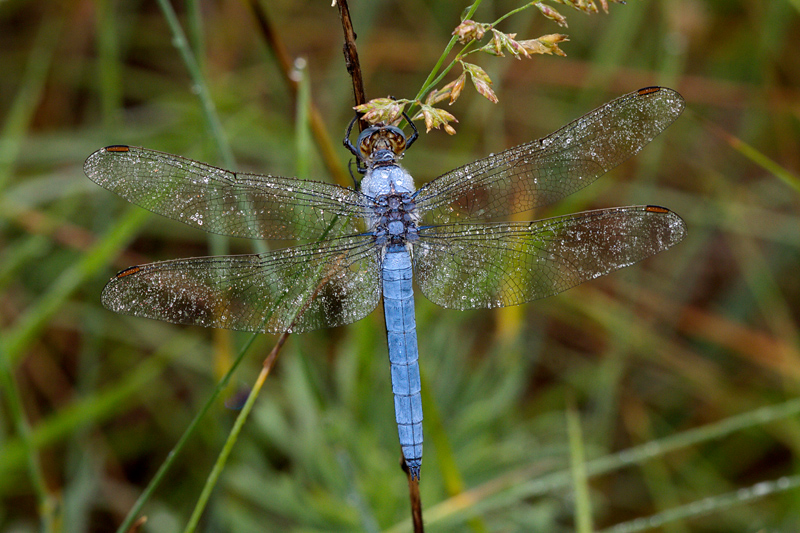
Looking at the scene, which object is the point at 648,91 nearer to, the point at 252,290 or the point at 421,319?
the point at 252,290

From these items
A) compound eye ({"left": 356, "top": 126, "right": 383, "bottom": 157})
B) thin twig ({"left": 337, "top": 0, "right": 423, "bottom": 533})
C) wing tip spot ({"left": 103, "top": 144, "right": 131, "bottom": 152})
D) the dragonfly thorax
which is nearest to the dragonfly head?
compound eye ({"left": 356, "top": 126, "right": 383, "bottom": 157})

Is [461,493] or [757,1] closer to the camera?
[461,493]

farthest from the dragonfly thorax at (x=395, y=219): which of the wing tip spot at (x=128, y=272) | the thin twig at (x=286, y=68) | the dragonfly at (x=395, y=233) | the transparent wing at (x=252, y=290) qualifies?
the wing tip spot at (x=128, y=272)

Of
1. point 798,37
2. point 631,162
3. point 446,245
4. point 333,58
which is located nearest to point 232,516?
point 446,245

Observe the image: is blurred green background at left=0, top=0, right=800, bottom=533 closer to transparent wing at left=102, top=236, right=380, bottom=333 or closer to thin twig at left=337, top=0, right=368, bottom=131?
transparent wing at left=102, top=236, right=380, bottom=333

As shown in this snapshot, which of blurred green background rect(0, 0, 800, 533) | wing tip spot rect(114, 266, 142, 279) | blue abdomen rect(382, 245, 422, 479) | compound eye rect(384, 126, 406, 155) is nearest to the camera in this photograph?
wing tip spot rect(114, 266, 142, 279)

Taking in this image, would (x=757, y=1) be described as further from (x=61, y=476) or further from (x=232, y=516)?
(x=61, y=476)

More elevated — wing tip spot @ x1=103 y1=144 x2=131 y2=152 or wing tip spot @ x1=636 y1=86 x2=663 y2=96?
wing tip spot @ x1=636 y1=86 x2=663 y2=96

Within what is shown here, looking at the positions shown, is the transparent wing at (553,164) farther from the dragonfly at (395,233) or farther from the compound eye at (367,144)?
the compound eye at (367,144)
